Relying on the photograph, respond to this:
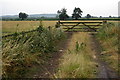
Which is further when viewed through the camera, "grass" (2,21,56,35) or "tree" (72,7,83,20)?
"tree" (72,7,83,20)

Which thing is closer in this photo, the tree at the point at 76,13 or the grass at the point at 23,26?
the grass at the point at 23,26

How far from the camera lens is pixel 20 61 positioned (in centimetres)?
605

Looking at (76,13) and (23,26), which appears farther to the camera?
(76,13)

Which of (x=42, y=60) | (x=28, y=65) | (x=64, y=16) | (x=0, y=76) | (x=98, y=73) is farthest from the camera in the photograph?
(x=64, y=16)

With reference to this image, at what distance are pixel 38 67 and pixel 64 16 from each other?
55823 mm

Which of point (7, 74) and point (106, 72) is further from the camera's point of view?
point (106, 72)

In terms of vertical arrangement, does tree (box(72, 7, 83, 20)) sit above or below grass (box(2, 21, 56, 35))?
above

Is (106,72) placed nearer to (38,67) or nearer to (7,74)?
(38,67)

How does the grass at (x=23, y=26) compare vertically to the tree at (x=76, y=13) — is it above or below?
below

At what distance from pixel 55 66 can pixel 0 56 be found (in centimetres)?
191

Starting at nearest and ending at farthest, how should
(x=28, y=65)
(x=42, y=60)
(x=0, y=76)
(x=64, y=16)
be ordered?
(x=0, y=76), (x=28, y=65), (x=42, y=60), (x=64, y=16)

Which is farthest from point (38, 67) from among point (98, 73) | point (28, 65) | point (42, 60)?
point (98, 73)

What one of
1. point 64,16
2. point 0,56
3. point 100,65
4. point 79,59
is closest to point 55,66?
point 79,59

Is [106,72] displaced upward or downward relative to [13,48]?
downward
